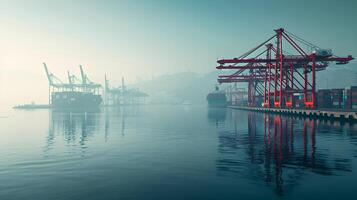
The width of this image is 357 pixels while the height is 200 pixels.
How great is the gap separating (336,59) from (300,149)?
49784 millimetres

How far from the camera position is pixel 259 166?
14.7 metres

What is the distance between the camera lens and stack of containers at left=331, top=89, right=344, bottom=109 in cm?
6781

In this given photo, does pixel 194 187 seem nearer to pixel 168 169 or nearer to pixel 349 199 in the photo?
pixel 168 169

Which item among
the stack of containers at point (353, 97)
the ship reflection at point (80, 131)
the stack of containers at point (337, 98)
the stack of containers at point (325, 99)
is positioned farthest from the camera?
the stack of containers at point (325, 99)

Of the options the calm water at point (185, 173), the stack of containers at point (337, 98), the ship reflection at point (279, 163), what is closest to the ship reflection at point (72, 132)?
the calm water at point (185, 173)

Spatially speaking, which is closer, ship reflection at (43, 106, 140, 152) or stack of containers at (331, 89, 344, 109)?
ship reflection at (43, 106, 140, 152)

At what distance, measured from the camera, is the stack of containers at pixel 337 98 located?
6781 cm

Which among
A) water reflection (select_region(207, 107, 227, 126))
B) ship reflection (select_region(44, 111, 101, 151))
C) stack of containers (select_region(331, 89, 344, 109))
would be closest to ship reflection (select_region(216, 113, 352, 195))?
ship reflection (select_region(44, 111, 101, 151))

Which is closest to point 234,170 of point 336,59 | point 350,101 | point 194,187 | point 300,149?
point 194,187

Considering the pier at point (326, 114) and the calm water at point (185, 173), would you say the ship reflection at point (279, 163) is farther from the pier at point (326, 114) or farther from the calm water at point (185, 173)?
the pier at point (326, 114)

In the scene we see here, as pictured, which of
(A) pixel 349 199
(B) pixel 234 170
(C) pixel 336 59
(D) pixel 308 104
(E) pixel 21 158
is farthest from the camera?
(D) pixel 308 104

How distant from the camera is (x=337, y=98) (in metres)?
68.7

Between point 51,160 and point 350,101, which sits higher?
point 350,101

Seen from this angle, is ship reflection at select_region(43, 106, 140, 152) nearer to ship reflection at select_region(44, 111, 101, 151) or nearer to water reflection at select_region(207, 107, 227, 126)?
ship reflection at select_region(44, 111, 101, 151)
